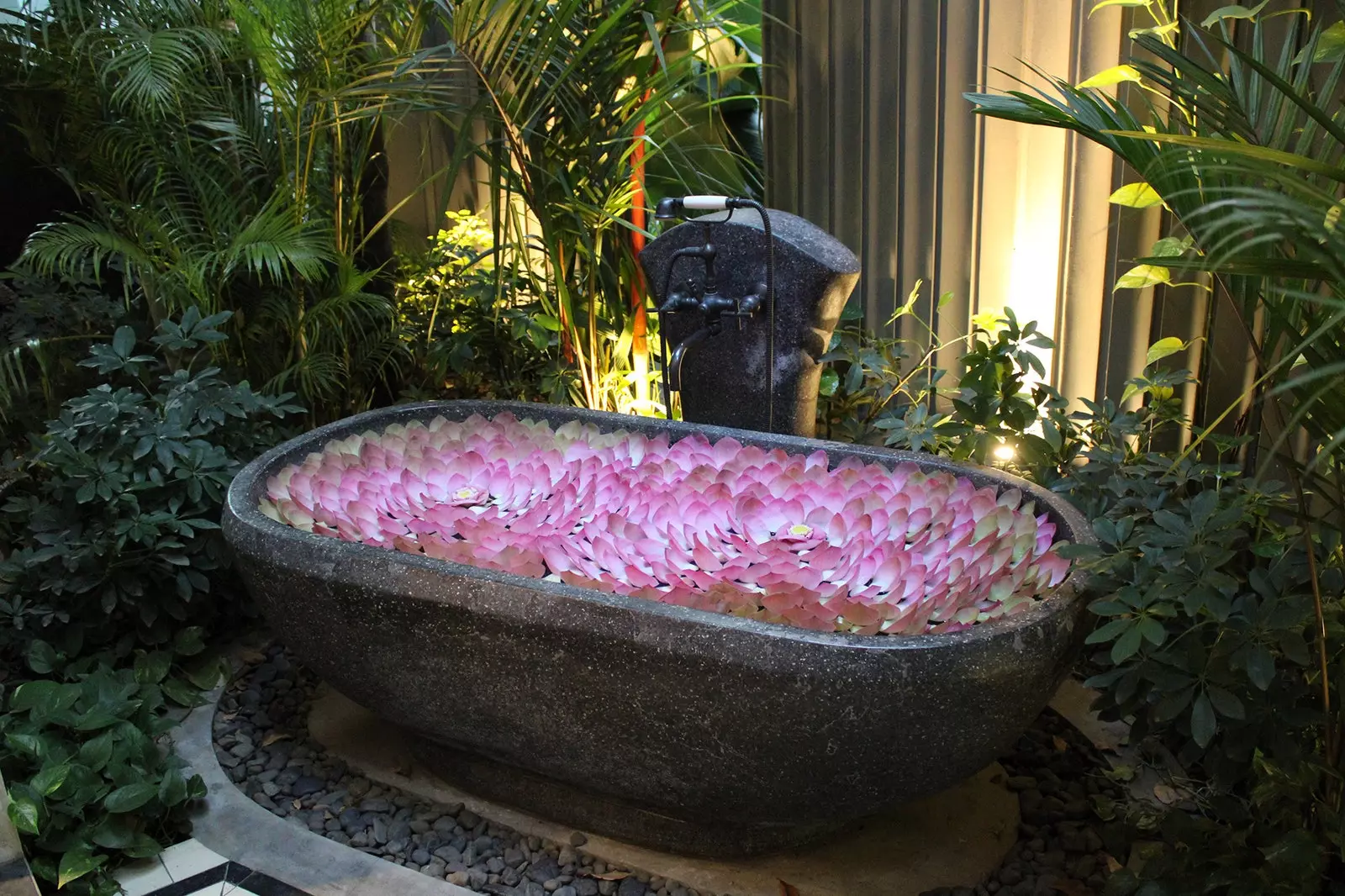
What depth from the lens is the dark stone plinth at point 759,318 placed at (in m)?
2.46

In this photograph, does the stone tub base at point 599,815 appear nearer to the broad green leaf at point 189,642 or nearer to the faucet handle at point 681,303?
the broad green leaf at point 189,642

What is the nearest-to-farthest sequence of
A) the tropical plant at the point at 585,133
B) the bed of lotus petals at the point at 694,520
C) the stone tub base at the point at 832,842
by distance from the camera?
the bed of lotus petals at the point at 694,520 → the stone tub base at the point at 832,842 → the tropical plant at the point at 585,133

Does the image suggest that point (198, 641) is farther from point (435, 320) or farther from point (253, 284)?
point (435, 320)

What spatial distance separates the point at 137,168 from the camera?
9.77 ft

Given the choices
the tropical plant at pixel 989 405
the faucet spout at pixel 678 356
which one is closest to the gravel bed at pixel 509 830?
the tropical plant at pixel 989 405

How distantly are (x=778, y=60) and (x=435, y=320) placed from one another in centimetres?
139

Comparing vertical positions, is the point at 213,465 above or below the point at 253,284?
below

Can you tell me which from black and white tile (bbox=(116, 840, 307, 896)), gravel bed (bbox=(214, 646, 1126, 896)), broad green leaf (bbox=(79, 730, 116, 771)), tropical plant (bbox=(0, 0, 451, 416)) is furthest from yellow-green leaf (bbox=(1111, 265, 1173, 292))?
broad green leaf (bbox=(79, 730, 116, 771))

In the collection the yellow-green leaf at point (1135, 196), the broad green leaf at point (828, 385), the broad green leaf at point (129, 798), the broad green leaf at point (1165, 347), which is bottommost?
the broad green leaf at point (129, 798)

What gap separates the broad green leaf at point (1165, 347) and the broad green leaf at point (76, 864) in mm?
2095

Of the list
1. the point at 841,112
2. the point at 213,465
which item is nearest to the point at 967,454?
the point at 841,112

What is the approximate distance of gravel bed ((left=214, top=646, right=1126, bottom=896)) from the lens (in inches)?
69.8

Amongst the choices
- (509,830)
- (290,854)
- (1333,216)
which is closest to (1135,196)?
(1333,216)

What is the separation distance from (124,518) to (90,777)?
2.21 feet
